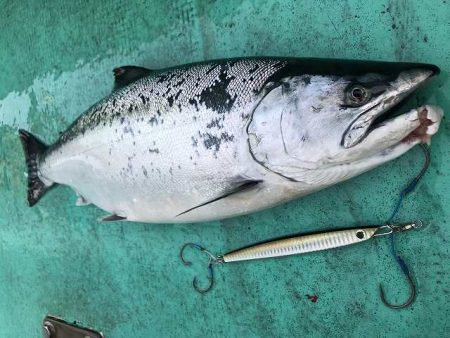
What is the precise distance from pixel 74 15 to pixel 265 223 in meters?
1.29

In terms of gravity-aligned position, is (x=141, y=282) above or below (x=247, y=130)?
below

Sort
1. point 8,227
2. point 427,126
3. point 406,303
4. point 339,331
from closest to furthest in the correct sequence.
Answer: point 427,126 < point 406,303 < point 339,331 < point 8,227

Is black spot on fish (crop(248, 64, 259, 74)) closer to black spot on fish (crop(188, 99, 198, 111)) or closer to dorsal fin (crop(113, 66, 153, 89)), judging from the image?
black spot on fish (crop(188, 99, 198, 111))

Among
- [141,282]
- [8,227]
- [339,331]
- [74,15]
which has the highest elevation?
[74,15]

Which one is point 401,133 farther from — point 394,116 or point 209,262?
point 209,262

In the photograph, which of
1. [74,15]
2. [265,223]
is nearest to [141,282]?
[265,223]

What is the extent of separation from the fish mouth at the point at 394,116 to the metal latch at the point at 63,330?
4.68ft

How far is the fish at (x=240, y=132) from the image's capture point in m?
1.07

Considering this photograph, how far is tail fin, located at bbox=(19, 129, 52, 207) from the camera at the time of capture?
1.92m

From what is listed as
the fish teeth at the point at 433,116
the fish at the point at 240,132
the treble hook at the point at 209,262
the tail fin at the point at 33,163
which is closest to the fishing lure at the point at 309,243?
the treble hook at the point at 209,262

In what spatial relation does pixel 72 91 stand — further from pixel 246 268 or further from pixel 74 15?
pixel 246 268

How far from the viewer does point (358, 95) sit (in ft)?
3.47

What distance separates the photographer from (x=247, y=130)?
1177 millimetres

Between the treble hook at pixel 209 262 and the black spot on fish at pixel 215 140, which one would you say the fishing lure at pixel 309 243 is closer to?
the treble hook at pixel 209 262
